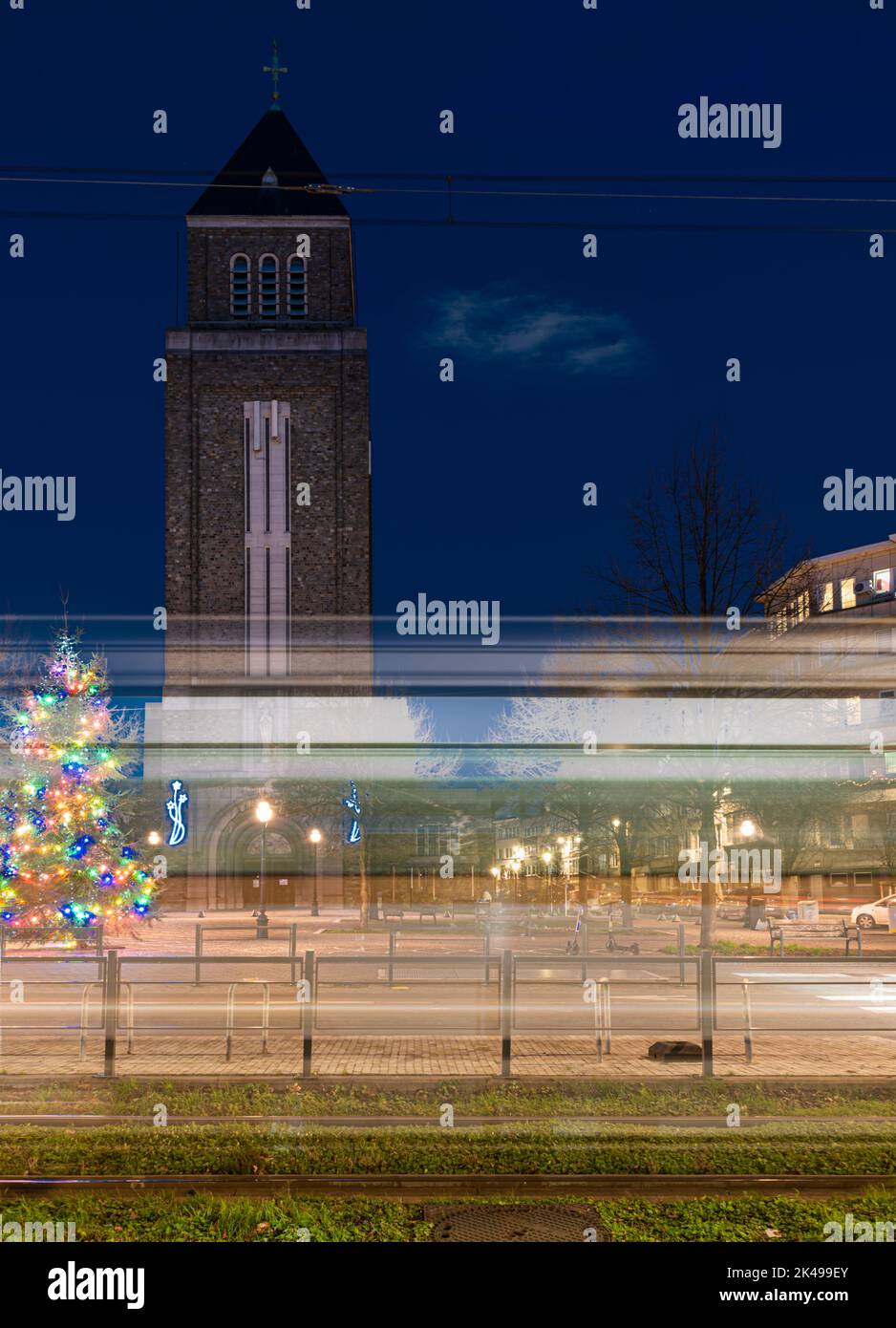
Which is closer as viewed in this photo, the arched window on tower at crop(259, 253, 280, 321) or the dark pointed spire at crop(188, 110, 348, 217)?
the dark pointed spire at crop(188, 110, 348, 217)

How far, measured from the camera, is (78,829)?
18641 mm

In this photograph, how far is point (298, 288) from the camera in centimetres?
4412

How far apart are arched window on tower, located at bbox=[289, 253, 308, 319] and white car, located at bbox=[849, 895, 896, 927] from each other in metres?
30.2

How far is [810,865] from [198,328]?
31.6m

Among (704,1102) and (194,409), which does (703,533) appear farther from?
(194,409)

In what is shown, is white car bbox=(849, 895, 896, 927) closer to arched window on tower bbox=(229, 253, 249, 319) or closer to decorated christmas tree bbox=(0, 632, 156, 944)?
decorated christmas tree bbox=(0, 632, 156, 944)

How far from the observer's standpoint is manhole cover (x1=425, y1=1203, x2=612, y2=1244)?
6.20 meters

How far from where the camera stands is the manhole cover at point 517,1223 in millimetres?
6203

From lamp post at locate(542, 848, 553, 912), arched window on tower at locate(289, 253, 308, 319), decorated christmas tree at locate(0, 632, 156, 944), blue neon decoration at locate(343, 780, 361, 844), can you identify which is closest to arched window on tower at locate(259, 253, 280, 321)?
arched window on tower at locate(289, 253, 308, 319)

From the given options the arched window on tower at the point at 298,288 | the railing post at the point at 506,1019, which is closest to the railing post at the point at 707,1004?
the railing post at the point at 506,1019

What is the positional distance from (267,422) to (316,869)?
668 inches

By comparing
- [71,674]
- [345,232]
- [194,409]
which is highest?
[345,232]

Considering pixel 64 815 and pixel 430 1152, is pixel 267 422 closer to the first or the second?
pixel 64 815
